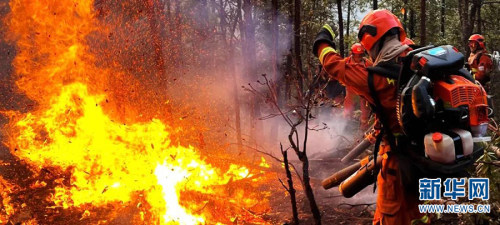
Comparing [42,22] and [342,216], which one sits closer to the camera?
[342,216]

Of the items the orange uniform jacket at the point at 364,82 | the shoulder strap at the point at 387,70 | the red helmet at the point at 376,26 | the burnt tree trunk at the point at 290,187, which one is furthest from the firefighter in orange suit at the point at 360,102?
the shoulder strap at the point at 387,70

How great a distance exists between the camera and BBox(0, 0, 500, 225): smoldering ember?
3062 mm

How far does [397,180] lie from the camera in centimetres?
339

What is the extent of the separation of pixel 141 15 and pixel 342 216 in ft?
45.7

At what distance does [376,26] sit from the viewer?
3.47 meters

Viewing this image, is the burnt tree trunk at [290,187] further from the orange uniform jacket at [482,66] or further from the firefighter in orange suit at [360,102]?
the orange uniform jacket at [482,66]

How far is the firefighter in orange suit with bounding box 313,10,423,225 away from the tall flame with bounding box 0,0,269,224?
265cm

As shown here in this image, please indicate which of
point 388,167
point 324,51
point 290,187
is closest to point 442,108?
point 388,167

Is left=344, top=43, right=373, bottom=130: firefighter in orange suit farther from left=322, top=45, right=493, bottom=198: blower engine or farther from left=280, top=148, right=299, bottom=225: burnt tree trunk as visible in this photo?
left=322, top=45, right=493, bottom=198: blower engine

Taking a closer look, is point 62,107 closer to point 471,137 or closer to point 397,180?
point 397,180

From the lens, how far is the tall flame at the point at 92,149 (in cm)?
629

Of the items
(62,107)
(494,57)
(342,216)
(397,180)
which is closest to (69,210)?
(62,107)

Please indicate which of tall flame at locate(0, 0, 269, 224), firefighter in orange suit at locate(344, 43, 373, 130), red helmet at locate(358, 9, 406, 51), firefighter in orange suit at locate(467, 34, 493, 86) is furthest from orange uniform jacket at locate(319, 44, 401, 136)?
firefighter in orange suit at locate(467, 34, 493, 86)

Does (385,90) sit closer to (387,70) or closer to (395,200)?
(387,70)
